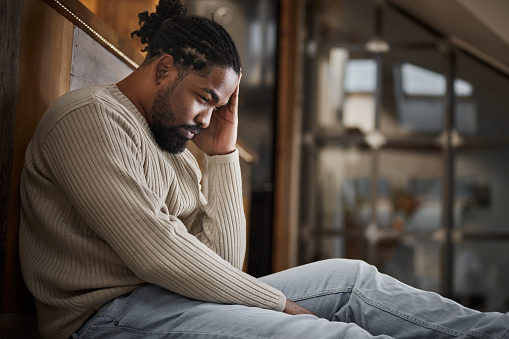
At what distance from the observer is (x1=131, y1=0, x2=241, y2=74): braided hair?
1084mm

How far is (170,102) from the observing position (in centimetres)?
109

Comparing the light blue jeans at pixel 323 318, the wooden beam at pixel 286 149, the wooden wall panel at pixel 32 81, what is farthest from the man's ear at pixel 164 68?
the wooden beam at pixel 286 149

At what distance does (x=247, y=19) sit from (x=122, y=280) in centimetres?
262

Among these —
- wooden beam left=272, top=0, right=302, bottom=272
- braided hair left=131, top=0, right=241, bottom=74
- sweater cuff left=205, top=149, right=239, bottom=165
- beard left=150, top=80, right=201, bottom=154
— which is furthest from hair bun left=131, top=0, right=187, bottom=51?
wooden beam left=272, top=0, right=302, bottom=272

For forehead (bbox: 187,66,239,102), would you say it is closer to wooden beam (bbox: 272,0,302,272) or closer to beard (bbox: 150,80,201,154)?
beard (bbox: 150,80,201,154)

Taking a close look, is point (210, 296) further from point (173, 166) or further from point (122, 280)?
point (173, 166)

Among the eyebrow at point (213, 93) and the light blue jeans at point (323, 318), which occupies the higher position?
the eyebrow at point (213, 93)

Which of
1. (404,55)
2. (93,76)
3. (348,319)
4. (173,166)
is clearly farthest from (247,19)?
(348,319)

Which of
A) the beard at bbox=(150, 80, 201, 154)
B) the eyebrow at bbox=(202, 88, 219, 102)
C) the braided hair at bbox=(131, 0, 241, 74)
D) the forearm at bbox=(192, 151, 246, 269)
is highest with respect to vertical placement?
the braided hair at bbox=(131, 0, 241, 74)

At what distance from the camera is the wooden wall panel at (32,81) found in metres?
1.06

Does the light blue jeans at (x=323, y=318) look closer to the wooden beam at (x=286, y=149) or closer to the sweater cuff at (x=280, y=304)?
the sweater cuff at (x=280, y=304)

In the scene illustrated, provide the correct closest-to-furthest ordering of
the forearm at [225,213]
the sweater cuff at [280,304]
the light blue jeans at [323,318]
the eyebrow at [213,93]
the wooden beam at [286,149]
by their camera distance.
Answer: the light blue jeans at [323,318]
the sweater cuff at [280,304]
the eyebrow at [213,93]
the forearm at [225,213]
the wooden beam at [286,149]

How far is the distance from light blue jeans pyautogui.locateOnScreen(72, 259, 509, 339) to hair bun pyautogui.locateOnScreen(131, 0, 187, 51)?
0.51m

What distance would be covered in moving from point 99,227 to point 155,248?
9cm
